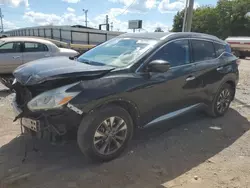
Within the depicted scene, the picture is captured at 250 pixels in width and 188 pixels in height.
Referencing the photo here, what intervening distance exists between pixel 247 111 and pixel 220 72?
160 centimetres

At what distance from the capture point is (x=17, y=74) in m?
3.53

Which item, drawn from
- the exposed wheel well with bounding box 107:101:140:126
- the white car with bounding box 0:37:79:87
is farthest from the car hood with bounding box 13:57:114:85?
the white car with bounding box 0:37:79:87

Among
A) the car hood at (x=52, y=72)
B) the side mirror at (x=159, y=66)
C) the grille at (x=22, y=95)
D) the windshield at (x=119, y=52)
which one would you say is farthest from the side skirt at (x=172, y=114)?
the grille at (x=22, y=95)

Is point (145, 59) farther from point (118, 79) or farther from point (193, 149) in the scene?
point (193, 149)

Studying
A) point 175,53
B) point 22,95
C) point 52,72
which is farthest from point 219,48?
point 22,95

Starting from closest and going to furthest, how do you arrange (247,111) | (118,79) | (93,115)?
(93,115)
(118,79)
(247,111)

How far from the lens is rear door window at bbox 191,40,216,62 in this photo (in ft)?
15.2

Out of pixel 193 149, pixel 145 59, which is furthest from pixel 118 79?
pixel 193 149

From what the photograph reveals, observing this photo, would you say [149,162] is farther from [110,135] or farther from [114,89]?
[114,89]

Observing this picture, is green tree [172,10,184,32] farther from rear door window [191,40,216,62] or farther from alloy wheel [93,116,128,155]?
alloy wheel [93,116,128,155]

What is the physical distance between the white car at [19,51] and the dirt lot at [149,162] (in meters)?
4.32

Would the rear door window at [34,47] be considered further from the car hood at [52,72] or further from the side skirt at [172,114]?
the side skirt at [172,114]

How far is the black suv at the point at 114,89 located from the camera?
3.10 metres

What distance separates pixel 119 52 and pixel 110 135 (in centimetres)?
137
